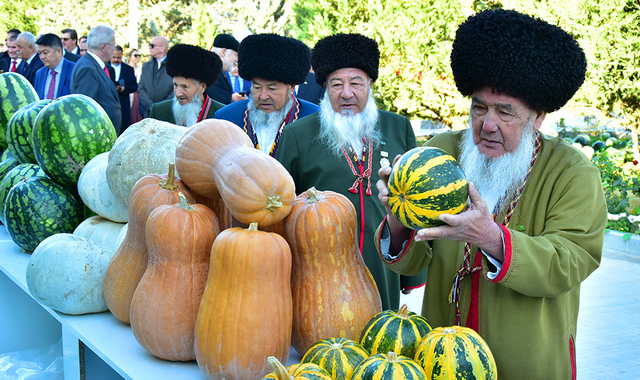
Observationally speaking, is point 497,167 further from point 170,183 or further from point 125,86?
point 125,86

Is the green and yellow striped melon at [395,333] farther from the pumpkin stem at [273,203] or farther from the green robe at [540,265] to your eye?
the pumpkin stem at [273,203]

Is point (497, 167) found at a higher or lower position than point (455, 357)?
higher

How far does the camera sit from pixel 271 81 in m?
4.64

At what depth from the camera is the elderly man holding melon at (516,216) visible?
189 cm

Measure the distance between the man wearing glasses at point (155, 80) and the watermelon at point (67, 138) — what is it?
7546 millimetres

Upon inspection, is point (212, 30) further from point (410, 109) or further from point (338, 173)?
point (338, 173)

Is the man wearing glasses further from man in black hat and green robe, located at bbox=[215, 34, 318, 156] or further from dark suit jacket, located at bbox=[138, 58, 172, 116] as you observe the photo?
man in black hat and green robe, located at bbox=[215, 34, 318, 156]

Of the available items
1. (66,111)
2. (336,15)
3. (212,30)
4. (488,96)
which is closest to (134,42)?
(212,30)

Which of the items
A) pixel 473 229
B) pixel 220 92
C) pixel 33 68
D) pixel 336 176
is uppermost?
pixel 473 229

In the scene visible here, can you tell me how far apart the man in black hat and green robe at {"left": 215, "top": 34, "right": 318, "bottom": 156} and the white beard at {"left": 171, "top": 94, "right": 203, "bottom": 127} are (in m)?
1.42

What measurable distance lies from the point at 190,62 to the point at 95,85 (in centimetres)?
314

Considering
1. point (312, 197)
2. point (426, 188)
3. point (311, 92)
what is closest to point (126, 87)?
point (311, 92)

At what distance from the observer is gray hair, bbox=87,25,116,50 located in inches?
369

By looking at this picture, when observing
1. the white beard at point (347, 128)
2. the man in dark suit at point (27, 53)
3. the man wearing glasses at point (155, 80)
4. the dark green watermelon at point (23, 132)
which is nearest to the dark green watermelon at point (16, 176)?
the dark green watermelon at point (23, 132)
